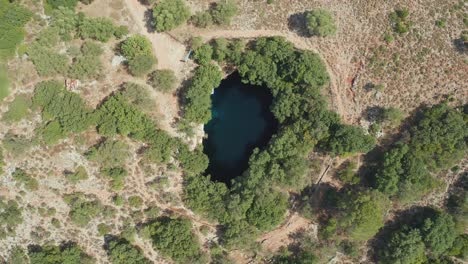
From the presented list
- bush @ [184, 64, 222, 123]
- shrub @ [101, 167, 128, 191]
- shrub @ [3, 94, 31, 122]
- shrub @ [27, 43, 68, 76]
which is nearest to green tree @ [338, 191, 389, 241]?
bush @ [184, 64, 222, 123]

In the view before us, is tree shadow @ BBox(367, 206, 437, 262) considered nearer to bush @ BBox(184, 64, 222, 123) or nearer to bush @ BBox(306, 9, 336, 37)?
bush @ BBox(306, 9, 336, 37)

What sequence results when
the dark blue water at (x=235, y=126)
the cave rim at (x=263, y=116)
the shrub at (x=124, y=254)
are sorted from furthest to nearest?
the dark blue water at (x=235, y=126) → the cave rim at (x=263, y=116) → the shrub at (x=124, y=254)

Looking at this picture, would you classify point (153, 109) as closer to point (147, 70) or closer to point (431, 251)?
point (147, 70)

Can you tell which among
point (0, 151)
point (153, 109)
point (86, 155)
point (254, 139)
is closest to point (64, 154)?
point (86, 155)

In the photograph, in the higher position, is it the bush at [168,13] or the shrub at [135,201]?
the bush at [168,13]

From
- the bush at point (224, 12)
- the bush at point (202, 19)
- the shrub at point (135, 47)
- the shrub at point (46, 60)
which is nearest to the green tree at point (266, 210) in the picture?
the bush at point (224, 12)

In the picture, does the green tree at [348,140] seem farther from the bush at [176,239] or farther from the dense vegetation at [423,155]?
the bush at [176,239]

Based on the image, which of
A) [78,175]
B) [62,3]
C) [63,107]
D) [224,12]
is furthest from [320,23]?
[78,175]
